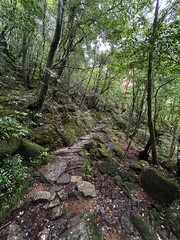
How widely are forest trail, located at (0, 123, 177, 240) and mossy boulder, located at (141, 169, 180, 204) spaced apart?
9.7 inches

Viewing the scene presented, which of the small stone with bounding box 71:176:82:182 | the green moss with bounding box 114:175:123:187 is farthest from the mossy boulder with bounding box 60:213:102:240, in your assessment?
the green moss with bounding box 114:175:123:187

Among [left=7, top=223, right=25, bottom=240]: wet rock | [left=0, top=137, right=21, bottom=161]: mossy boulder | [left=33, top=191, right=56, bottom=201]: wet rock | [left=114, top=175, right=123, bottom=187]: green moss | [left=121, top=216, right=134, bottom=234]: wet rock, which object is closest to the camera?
[left=7, top=223, right=25, bottom=240]: wet rock

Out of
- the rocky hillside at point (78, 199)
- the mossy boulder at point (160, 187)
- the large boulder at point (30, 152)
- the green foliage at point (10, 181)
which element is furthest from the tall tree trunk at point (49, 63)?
the mossy boulder at point (160, 187)

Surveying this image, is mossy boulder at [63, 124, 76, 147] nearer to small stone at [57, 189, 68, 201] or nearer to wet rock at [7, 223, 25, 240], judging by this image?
small stone at [57, 189, 68, 201]

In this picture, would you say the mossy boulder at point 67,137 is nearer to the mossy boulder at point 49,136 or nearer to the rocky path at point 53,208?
the mossy boulder at point 49,136

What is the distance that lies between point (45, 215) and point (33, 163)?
5.01ft

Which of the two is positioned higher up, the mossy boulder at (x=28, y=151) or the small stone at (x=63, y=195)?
the mossy boulder at (x=28, y=151)

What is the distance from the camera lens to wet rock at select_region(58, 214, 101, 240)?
2289 mm

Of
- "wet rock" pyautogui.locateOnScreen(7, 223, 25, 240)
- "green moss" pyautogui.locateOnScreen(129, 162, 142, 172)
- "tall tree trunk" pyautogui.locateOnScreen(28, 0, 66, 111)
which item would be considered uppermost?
"tall tree trunk" pyautogui.locateOnScreen(28, 0, 66, 111)

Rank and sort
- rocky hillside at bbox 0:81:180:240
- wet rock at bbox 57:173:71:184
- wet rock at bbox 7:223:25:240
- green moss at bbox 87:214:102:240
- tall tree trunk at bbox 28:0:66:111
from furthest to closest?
tall tree trunk at bbox 28:0:66:111 < wet rock at bbox 57:173:71:184 < rocky hillside at bbox 0:81:180:240 < green moss at bbox 87:214:102:240 < wet rock at bbox 7:223:25:240

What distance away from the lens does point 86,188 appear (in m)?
3.38

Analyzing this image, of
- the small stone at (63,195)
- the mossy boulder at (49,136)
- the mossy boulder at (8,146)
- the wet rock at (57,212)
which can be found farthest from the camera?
the mossy boulder at (49,136)

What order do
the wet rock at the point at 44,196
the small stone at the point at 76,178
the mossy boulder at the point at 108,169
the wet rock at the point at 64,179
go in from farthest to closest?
the mossy boulder at the point at 108,169
the small stone at the point at 76,178
the wet rock at the point at 64,179
the wet rock at the point at 44,196

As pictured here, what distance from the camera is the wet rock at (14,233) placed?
2.25 meters
